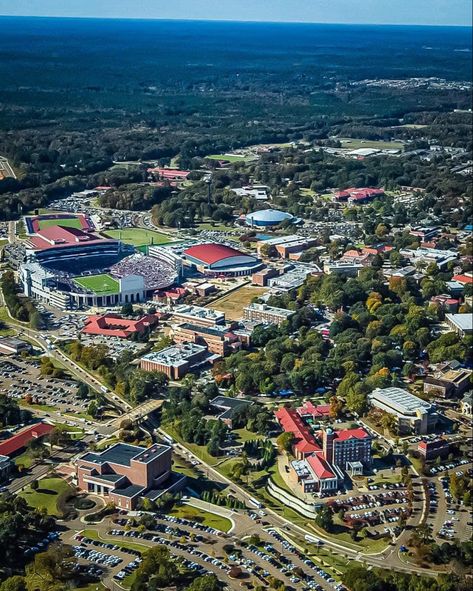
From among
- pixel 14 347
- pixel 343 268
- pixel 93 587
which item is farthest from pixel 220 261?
pixel 93 587

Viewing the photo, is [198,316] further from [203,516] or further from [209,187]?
[209,187]

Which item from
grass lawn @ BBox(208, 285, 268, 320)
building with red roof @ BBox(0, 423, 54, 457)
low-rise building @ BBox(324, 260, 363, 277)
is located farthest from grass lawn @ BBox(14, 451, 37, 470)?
low-rise building @ BBox(324, 260, 363, 277)

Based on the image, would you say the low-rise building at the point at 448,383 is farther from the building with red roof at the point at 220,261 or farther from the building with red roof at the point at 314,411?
the building with red roof at the point at 220,261

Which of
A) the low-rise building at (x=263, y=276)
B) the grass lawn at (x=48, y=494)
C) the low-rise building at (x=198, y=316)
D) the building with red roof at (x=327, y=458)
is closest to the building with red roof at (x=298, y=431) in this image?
the building with red roof at (x=327, y=458)

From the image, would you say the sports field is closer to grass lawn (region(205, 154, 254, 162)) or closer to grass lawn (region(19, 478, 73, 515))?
grass lawn (region(19, 478, 73, 515))

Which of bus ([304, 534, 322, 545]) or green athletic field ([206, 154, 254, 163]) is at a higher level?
bus ([304, 534, 322, 545])

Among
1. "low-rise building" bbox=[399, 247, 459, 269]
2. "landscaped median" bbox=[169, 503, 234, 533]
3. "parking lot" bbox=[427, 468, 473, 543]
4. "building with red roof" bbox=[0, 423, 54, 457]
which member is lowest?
"low-rise building" bbox=[399, 247, 459, 269]
